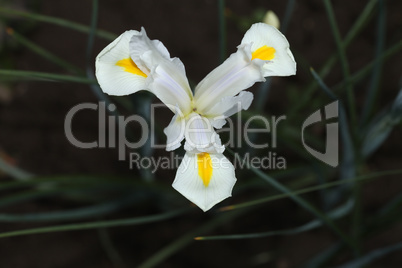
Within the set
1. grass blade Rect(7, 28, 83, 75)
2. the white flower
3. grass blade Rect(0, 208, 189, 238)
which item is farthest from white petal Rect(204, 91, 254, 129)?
grass blade Rect(7, 28, 83, 75)

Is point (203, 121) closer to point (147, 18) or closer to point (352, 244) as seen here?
point (352, 244)

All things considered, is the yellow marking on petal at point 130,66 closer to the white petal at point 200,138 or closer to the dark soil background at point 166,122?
the white petal at point 200,138

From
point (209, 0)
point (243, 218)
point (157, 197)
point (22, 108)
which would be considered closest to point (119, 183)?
point (157, 197)

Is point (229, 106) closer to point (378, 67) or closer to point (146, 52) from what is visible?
point (146, 52)

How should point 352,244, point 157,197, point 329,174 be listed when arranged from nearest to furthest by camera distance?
point 352,244 → point 157,197 → point 329,174

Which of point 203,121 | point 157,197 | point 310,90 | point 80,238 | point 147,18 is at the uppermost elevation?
point 147,18

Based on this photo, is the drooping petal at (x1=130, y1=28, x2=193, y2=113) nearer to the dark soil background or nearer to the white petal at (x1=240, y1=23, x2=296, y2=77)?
the white petal at (x1=240, y1=23, x2=296, y2=77)
